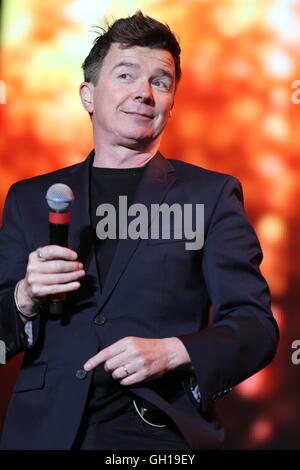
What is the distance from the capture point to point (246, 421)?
2.36 meters

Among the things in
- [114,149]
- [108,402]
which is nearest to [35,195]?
[114,149]

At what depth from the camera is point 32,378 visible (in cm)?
153

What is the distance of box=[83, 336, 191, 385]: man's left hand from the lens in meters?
1.38

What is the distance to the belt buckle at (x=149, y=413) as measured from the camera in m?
1.47

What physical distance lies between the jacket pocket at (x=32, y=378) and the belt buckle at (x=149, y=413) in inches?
7.6

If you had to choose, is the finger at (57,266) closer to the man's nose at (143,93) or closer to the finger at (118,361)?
the finger at (118,361)

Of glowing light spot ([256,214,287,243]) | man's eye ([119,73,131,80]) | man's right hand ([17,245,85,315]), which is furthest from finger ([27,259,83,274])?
glowing light spot ([256,214,287,243])

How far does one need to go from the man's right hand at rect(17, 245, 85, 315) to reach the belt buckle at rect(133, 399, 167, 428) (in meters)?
0.27

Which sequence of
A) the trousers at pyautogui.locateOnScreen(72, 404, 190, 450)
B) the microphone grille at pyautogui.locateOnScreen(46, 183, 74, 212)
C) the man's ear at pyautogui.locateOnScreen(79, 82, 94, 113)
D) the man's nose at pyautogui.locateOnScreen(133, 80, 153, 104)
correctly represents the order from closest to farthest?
the microphone grille at pyautogui.locateOnScreen(46, 183, 74, 212), the trousers at pyautogui.locateOnScreen(72, 404, 190, 450), the man's nose at pyautogui.locateOnScreen(133, 80, 153, 104), the man's ear at pyautogui.locateOnScreen(79, 82, 94, 113)

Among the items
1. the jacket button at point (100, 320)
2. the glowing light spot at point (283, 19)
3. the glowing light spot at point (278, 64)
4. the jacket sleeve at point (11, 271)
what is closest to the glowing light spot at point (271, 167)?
the glowing light spot at point (278, 64)

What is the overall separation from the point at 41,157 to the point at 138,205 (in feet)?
2.71

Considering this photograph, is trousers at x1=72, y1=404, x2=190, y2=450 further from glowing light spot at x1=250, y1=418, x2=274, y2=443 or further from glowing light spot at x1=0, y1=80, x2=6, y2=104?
glowing light spot at x1=0, y1=80, x2=6, y2=104
